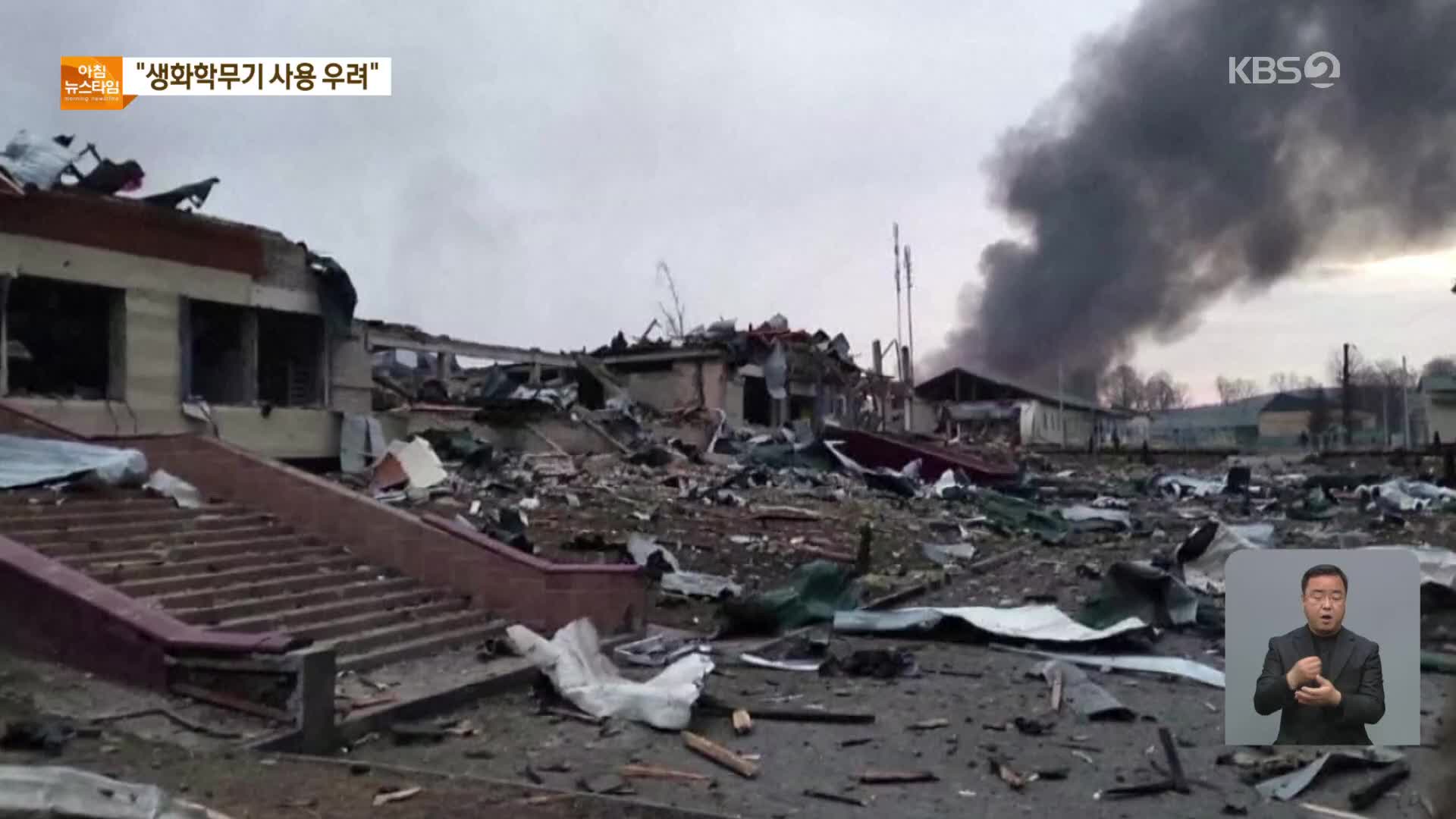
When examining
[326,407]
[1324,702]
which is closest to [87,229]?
[326,407]

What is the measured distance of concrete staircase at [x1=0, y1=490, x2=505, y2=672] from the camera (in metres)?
8.79

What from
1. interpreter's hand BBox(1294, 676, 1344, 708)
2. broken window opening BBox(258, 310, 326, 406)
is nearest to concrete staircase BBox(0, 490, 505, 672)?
interpreter's hand BBox(1294, 676, 1344, 708)

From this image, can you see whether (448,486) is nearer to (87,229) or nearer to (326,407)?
(326,407)

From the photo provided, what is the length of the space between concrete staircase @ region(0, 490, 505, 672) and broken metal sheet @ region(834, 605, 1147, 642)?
336 centimetres

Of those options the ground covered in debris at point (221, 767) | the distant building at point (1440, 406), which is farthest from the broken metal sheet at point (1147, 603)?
the distant building at point (1440, 406)

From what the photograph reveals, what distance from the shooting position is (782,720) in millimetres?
7941

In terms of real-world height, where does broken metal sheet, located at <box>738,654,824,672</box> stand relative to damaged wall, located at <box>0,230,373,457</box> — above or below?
below

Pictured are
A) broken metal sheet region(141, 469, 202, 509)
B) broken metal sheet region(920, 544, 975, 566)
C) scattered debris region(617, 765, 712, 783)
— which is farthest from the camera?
broken metal sheet region(920, 544, 975, 566)

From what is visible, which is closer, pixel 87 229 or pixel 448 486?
pixel 87 229

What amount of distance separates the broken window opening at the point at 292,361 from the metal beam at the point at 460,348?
41.4 inches

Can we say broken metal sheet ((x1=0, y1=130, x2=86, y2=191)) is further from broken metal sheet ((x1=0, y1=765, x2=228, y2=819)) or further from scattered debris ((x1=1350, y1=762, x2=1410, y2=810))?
scattered debris ((x1=1350, y1=762, x2=1410, y2=810))

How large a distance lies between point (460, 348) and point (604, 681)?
17320mm

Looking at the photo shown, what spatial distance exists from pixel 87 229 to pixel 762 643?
10688 mm

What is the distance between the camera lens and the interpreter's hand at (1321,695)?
3148 mm
